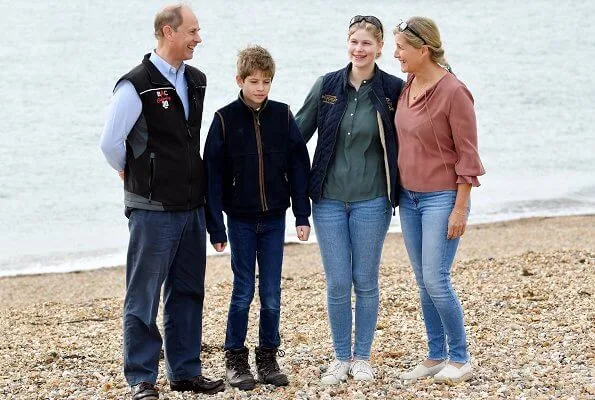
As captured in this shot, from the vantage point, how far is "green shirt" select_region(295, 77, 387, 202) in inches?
216

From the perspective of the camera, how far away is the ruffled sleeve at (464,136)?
5312 millimetres

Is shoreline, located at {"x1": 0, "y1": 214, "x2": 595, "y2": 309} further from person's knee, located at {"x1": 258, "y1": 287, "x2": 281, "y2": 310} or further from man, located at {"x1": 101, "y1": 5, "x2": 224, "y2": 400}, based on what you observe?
man, located at {"x1": 101, "y1": 5, "x2": 224, "y2": 400}

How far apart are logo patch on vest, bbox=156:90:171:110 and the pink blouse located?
1219 millimetres

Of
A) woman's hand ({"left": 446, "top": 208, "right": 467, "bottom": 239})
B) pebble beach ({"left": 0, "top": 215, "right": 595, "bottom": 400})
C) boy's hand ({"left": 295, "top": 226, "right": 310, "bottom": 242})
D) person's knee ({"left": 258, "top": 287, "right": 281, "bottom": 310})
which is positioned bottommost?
pebble beach ({"left": 0, "top": 215, "right": 595, "bottom": 400})

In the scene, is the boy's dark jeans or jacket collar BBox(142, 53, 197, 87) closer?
jacket collar BBox(142, 53, 197, 87)

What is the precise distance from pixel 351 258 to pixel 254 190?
0.69 m

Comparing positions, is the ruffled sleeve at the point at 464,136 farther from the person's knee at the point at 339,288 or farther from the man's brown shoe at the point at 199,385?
the man's brown shoe at the point at 199,385

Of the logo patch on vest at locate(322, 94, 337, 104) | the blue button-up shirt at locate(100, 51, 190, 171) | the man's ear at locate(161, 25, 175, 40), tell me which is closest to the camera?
the blue button-up shirt at locate(100, 51, 190, 171)

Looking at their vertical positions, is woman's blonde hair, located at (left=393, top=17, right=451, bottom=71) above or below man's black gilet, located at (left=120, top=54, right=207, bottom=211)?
above

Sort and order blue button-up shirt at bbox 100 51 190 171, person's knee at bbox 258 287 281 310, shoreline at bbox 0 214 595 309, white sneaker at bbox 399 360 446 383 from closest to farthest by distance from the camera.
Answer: blue button-up shirt at bbox 100 51 190 171 → person's knee at bbox 258 287 281 310 → white sneaker at bbox 399 360 446 383 → shoreline at bbox 0 214 595 309

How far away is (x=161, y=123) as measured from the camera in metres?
5.25

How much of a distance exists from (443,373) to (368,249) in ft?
2.64

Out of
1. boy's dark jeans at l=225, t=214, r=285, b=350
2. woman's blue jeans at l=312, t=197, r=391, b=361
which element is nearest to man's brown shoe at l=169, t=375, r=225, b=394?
boy's dark jeans at l=225, t=214, r=285, b=350

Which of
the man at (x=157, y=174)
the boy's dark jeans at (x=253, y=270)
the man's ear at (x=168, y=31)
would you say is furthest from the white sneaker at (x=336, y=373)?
the man's ear at (x=168, y=31)
